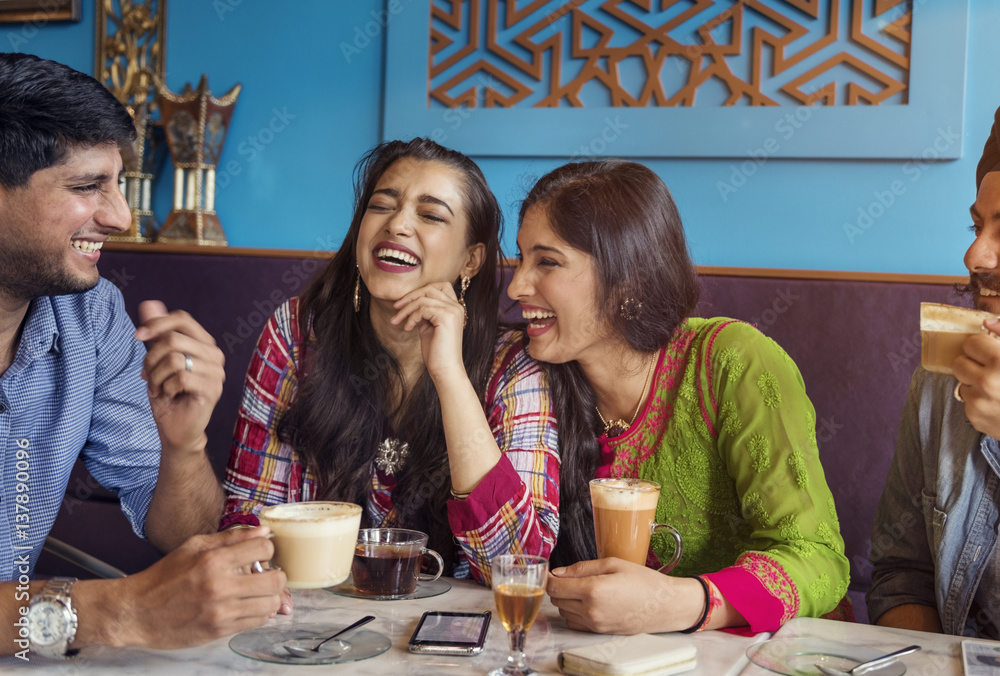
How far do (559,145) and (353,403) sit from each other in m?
1.42

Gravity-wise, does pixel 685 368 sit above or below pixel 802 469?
above

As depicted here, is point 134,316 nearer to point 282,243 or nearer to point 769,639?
point 282,243

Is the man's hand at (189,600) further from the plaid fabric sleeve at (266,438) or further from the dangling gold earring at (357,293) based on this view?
the dangling gold earring at (357,293)

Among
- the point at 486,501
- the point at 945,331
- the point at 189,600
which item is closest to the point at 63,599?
the point at 189,600

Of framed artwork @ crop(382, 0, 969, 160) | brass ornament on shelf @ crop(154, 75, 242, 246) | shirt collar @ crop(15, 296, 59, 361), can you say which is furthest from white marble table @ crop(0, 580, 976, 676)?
brass ornament on shelf @ crop(154, 75, 242, 246)

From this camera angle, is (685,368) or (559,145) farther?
(559,145)

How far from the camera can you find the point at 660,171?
3012 mm

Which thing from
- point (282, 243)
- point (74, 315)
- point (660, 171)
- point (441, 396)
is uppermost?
point (660, 171)

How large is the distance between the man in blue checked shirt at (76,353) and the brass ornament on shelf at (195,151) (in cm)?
146

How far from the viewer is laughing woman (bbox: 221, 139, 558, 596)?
1814 millimetres

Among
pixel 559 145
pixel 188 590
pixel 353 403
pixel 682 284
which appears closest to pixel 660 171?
pixel 559 145

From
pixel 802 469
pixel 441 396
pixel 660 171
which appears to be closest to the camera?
pixel 802 469

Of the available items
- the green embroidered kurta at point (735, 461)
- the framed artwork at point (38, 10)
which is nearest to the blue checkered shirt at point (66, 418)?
the green embroidered kurta at point (735, 461)

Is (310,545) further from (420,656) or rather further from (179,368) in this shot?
(179,368)
